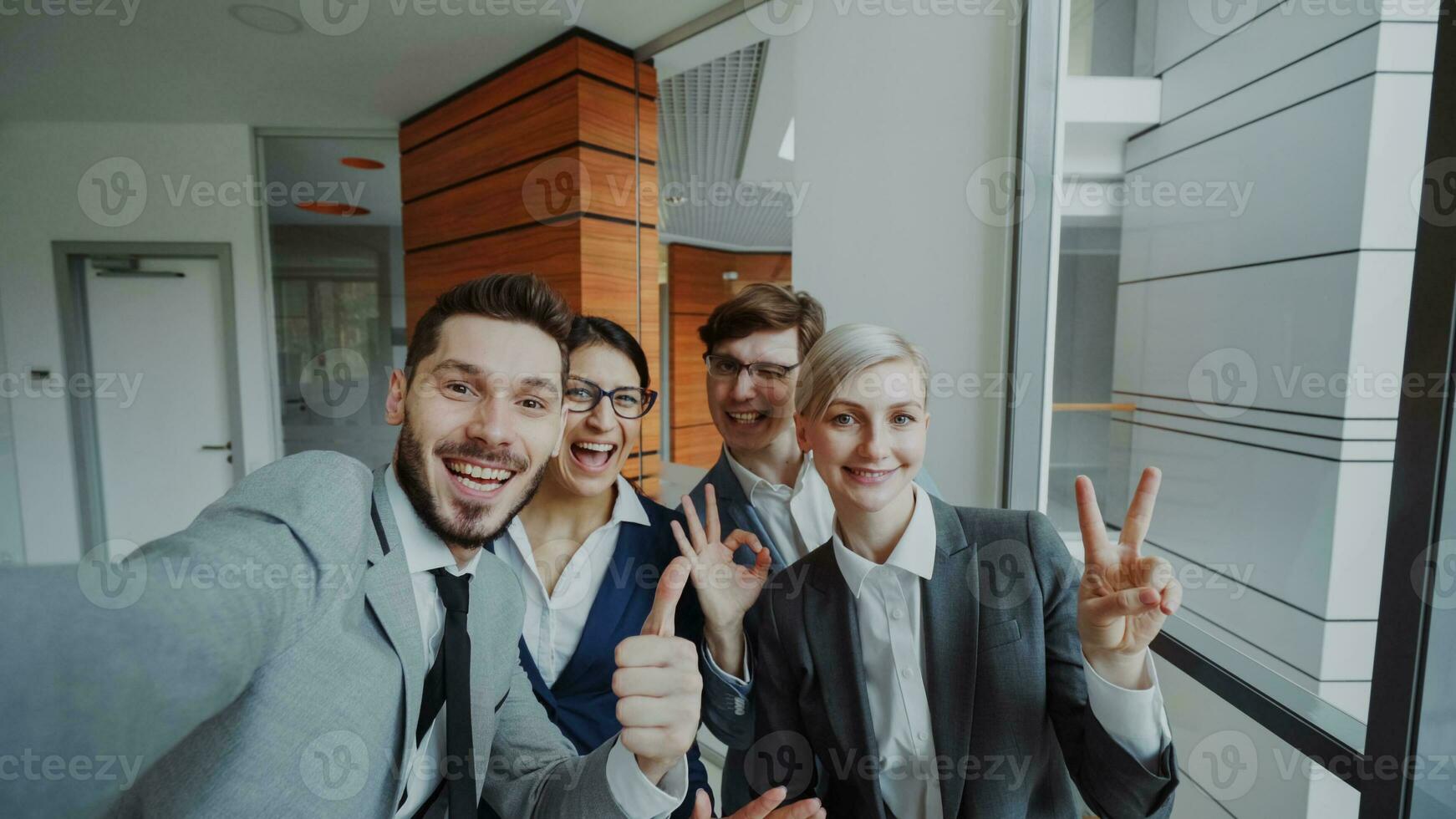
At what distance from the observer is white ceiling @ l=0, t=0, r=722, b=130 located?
10.1 ft

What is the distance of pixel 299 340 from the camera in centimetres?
476

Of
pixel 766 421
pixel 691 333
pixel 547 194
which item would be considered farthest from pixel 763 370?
pixel 691 333

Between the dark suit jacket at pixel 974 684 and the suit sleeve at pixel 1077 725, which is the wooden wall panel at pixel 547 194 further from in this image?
the suit sleeve at pixel 1077 725

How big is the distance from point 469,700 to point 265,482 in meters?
0.62

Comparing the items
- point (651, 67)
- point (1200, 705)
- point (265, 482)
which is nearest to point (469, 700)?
point (265, 482)

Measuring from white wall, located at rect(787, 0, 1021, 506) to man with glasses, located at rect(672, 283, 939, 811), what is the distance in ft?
1.86
